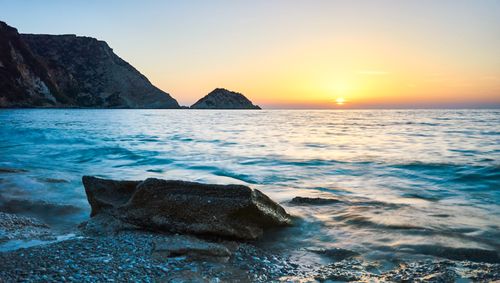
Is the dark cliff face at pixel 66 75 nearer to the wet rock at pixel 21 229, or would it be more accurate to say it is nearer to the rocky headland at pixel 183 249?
the wet rock at pixel 21 229

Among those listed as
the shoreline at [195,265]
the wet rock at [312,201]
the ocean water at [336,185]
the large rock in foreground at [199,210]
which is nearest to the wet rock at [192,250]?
the shoreline at [195,265]

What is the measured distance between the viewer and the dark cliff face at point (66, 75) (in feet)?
314

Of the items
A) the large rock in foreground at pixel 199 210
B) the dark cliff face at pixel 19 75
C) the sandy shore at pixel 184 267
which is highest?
the dark cliff face at pixel 19 75

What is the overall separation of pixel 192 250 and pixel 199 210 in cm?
89

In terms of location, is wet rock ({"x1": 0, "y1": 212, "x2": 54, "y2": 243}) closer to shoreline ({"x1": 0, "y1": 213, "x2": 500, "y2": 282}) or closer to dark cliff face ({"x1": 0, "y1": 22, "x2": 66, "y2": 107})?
shoreline ({"x1": 0, "y1": 213, "x2": 500, "y2": 282})

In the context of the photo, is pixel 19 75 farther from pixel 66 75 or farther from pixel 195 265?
pixel 195 265

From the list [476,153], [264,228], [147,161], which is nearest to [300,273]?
[264,228]

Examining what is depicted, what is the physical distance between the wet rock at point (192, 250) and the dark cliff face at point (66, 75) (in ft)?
341

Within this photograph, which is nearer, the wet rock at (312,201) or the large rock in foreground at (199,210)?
the large rock in foreground at (199,210)

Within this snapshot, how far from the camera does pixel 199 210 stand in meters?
5.13

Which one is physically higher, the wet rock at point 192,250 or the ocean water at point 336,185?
the wet rock at point 192,250

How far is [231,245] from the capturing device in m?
4.72

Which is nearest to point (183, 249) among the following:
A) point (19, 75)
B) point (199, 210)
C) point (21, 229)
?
point (199, 210)

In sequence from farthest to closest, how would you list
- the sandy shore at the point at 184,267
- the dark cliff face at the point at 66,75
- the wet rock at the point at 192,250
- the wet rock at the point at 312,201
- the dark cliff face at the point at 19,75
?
the dark cliff face at the point at 66,75 → the dark cliff face at the point at 19,75 → the wet rock at the point at 312,201 → the wet rock at the point at 192,250 → the sandy shore at the point at 184,267
